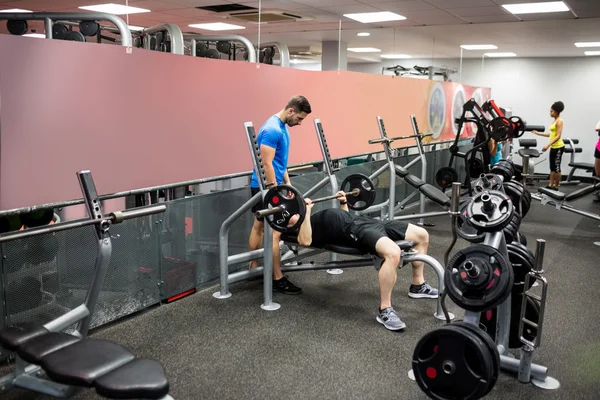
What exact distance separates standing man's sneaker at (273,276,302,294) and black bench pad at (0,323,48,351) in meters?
1.66

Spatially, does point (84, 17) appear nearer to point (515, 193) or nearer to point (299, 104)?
point (299, 104)

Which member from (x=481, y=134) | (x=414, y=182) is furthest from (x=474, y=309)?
(x=481, y=134)

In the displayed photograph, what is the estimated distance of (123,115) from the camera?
282 cm

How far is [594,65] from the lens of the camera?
9.72m

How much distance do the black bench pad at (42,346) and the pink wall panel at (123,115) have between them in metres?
0.76

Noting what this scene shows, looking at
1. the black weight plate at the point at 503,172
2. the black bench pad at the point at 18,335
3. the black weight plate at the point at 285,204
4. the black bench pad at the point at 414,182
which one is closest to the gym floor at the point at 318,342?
the black bench pad at the point at 18,335

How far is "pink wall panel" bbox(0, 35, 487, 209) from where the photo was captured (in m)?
2.33

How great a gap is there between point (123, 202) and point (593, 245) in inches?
158

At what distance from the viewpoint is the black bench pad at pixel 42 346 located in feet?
5.59

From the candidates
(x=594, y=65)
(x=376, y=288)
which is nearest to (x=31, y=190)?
(x=376, y=288)

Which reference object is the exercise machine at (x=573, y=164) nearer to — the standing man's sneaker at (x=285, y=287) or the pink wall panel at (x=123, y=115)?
the pink wall panel at (x=123, y=115)

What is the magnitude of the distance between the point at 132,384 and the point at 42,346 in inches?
16.3

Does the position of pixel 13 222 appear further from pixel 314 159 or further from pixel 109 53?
pixel 314 159

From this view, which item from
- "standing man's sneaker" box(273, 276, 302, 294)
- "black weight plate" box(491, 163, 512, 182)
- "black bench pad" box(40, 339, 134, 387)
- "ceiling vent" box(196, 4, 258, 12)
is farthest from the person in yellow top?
"black bench pad" box(40, 339, 134, 387)
